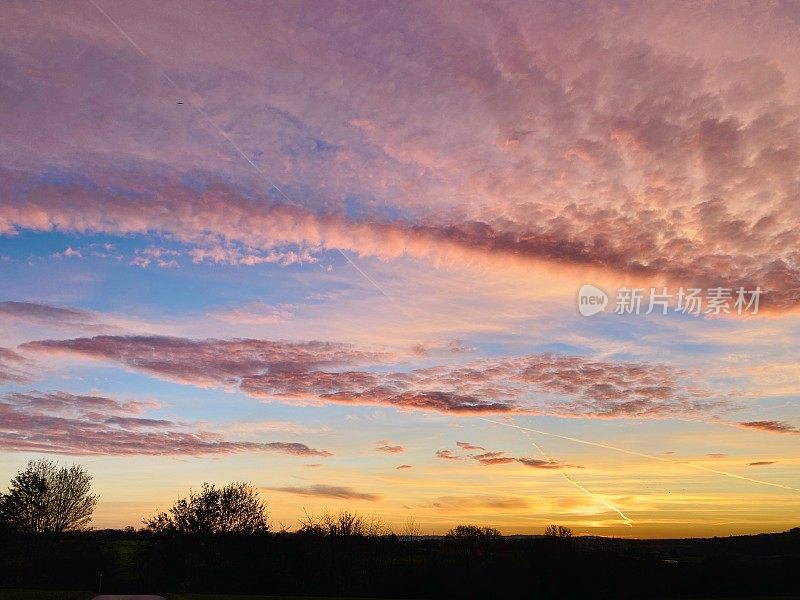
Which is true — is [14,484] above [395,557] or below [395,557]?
above

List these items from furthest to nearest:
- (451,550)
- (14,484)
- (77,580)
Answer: (451,550) < (14,484) < (77,580)

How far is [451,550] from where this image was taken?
68062 mm

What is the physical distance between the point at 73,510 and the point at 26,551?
5798 mm

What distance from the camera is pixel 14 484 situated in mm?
63688

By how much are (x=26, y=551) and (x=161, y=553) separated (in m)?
11.4

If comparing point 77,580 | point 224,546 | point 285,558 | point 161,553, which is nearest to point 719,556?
point 285,558

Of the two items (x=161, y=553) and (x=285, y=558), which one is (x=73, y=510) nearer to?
(x=161, y=553)

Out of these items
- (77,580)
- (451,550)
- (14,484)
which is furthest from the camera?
(451,550)

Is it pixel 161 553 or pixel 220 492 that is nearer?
pixel 161 553

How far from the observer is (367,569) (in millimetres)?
62906

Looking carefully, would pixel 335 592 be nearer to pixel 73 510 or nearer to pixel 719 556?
pixel 73 510

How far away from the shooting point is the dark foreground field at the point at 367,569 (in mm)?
59906

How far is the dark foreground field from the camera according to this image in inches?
Answer: 2359

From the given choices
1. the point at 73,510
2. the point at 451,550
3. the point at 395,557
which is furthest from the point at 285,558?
the point at 73,510
